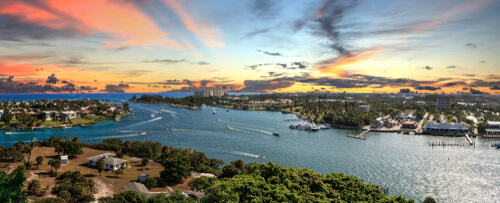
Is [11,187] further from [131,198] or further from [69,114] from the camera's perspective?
[69,114]

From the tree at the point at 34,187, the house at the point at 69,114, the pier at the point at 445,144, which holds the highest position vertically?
the house at the point at 69,114

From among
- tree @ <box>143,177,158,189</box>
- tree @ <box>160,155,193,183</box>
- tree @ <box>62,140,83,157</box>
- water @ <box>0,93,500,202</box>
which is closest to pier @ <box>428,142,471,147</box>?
water @ <box>0,93,500,202</box>

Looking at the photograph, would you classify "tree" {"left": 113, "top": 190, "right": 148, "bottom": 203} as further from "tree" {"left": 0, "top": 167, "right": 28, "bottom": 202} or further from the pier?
the pier

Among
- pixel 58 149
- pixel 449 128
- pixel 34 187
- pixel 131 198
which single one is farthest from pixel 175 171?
pixel 449 128

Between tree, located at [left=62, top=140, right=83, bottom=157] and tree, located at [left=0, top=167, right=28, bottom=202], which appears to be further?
tree, located at [left=62, top=140, right=83, bottom=157]

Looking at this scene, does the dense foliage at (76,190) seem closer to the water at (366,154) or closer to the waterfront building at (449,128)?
the water at (366,154)

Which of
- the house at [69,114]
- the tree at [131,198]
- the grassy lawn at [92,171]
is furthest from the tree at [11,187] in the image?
the house at [69,114]

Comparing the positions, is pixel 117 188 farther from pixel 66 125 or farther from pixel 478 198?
pixel 66 125

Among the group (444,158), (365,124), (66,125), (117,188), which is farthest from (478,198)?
(66,125)

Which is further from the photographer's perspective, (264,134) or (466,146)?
(264,134)
